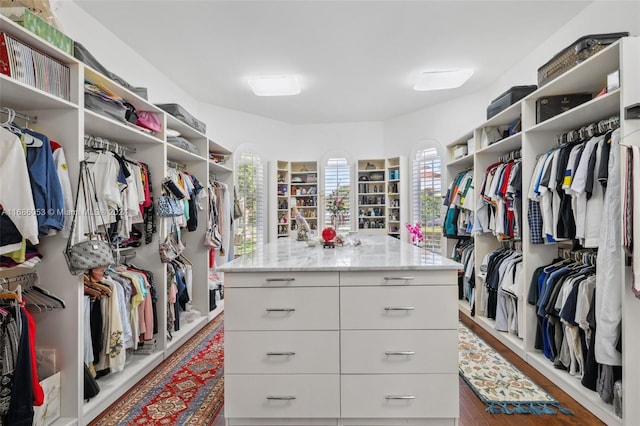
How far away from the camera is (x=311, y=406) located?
171 cm

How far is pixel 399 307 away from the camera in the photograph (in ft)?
5.62

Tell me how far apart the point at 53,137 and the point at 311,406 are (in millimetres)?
2069

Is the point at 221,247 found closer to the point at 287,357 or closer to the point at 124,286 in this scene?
the point at 124,286

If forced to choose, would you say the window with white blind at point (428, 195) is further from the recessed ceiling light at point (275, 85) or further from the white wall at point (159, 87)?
the white wall at point (159, 87)

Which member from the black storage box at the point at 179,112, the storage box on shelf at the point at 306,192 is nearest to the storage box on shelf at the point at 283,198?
the storage box on shelf at the point at 306,192

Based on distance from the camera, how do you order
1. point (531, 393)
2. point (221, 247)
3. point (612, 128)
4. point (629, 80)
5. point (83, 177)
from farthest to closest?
point (221, 247) → point (531, 393) → point (612, 128) → point (83, 177) → point (629, 80)

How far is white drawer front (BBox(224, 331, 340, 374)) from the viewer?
1.72 m

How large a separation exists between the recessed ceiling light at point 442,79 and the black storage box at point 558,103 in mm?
1640

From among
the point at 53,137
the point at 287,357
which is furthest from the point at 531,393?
the point at 53,137

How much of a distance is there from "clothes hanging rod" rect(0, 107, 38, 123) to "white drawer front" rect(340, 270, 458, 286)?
1880 millimetres

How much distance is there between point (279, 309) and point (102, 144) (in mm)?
1787

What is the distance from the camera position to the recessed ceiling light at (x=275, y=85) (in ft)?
13.3

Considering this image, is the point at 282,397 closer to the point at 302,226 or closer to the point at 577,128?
the point at 302,226

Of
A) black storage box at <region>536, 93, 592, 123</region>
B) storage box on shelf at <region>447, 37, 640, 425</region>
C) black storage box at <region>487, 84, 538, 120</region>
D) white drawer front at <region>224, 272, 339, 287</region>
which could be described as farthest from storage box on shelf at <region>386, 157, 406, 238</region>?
white drawer front at <region>224, 272, 339, 287</region>
